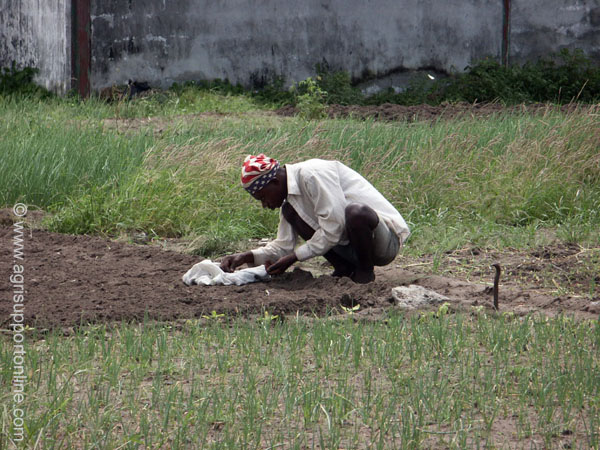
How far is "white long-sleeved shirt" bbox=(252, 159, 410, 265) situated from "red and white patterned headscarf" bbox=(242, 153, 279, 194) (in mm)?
145

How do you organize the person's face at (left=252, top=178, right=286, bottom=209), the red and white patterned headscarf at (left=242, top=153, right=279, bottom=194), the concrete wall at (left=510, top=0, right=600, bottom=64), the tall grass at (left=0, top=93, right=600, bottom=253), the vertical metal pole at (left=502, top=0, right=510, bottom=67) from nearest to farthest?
1. the red and white patterned headscarf at (left=242, top=153, right=279, bottom=194)
2. the person's face at (left=252, top=178, right=286, bottom=209)
3. the tall grass at (left=0, top=93, right=600, bottom=253)
4. the vertical metal pole at (left=502, top=0, right=510, bottom=67)
5. the concrete wall at (left=510, top=0, right=600, bottom=64)

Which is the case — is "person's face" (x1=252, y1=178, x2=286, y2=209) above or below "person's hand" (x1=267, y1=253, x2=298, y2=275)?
above

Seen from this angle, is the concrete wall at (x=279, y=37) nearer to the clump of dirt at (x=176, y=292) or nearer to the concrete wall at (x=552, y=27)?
the concrete wall at (x=552, y=27)

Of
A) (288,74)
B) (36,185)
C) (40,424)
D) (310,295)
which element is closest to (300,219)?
(310,295)

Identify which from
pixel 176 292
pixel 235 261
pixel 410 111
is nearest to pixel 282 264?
pixel 235 261

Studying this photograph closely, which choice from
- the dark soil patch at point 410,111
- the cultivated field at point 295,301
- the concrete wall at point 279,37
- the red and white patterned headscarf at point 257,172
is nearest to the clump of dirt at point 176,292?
the cultivated field at point 295,301

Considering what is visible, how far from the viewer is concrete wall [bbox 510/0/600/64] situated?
1573 centimetres

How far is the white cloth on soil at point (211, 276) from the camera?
5508mm

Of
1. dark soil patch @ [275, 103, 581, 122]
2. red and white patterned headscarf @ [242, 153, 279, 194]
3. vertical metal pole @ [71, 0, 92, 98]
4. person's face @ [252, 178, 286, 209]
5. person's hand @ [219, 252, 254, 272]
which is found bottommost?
person's hand @ [219, 252, 254, 272]

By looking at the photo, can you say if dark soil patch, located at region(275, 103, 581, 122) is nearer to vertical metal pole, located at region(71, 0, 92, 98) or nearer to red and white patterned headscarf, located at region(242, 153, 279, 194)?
vertical metal pole, located at region(71, 0, 92, 98)

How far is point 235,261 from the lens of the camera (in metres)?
5.66

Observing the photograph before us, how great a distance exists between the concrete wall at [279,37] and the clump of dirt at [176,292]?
809 cm

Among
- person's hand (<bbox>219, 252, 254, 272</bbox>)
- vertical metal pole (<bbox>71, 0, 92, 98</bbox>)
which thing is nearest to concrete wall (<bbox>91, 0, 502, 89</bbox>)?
vertical metal pole (<bbox>71, 0, 92, 98</bbox>)

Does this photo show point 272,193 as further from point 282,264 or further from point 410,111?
point 410,111
